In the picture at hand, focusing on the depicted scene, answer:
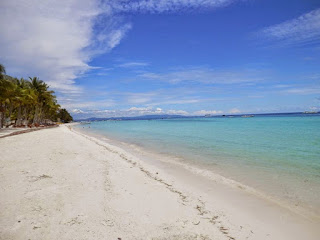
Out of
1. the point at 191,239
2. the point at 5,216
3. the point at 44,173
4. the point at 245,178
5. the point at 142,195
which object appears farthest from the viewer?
the point at 245,178

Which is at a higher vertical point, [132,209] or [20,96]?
[20,96]

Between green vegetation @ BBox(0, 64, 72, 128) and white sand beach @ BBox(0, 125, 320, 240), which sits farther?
green vegetation @ BBox(0, 64, 72, 128)

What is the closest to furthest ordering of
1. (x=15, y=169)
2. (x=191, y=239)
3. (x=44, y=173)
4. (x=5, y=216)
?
1. (x=191, y=239)
2. (x=5, y=216)
3. (x=44, y=173)
4. (x=15, y=169)

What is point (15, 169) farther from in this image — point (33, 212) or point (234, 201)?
point (234, 201)

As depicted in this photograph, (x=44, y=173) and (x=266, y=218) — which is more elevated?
(x=44, y=173)

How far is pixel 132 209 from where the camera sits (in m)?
5.22

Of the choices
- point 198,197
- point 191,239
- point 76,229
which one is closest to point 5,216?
point 76,229

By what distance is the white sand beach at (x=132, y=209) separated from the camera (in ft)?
13.8

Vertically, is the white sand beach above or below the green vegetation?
below

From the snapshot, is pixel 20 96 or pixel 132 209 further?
pixel 20 96

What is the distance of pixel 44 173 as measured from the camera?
7.90 m

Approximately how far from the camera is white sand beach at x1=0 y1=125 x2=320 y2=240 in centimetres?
421

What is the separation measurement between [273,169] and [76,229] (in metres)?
10.1

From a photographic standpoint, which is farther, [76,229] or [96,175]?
[96,175]
